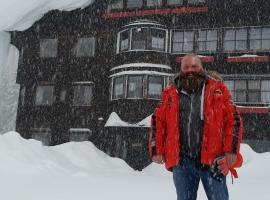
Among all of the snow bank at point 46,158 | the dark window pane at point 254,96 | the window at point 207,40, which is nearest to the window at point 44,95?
the snow bank at point 46,158

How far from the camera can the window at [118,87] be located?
2326 centimetres

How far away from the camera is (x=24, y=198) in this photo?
7559 millimetres

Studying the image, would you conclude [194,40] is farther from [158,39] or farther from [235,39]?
[235,39]

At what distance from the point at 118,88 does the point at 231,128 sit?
19685 millimetres

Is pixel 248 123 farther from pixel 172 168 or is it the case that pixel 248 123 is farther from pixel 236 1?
pixel 172 168

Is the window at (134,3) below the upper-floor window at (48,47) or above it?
above

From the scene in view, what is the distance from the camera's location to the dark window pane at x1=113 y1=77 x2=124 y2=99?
2326 cm

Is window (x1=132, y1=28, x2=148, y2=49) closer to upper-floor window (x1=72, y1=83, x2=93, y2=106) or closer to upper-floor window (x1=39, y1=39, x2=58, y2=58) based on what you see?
upper-floor window (x1=72, y1=83, x2=93, y2=106)

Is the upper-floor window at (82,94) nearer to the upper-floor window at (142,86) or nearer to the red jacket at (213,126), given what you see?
the upper-floor window at (142,86)

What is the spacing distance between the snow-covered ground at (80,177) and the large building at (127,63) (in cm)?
299

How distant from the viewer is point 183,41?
23.6 meters

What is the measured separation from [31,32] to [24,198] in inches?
834

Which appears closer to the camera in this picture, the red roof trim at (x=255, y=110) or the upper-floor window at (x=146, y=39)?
the red roof trim at (x=255, y=110)

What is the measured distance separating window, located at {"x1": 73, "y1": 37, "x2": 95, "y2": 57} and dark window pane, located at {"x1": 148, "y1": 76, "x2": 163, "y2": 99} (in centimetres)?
484
